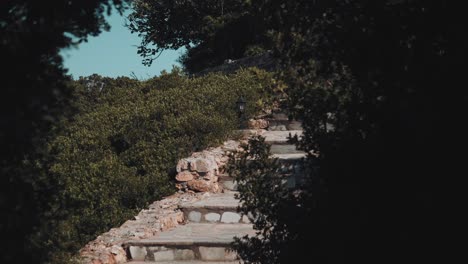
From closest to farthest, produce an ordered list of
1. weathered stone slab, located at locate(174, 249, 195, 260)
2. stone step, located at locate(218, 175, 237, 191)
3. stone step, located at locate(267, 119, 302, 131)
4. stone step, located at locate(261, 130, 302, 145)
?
weathered stone slab, located at locate(174, 249, 195, 260)
stone step, located at locate(218, 175, 237, 191)
stone step, located at locate(261, 130, 302, 145)
stone step, located at locate(267, 119, 302, 131)

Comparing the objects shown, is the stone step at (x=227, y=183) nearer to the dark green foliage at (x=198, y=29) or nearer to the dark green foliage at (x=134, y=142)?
the dark green foliage at (x=134, y=142)

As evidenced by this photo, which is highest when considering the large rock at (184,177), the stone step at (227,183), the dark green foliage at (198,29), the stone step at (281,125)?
the dark green foliage at (198,29)

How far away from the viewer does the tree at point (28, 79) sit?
2020 millimetres

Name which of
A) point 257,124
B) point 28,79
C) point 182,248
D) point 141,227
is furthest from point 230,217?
point 28,79

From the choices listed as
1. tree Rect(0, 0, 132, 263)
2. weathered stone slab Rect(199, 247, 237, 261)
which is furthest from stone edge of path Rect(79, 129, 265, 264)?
tree Rect(0, 0, 132, 263)

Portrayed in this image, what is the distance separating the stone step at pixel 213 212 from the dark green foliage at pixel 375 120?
391 cm

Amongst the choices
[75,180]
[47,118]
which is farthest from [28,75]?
[75,180]

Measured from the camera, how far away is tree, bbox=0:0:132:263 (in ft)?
6.63

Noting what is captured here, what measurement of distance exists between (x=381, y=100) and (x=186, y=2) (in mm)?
22861

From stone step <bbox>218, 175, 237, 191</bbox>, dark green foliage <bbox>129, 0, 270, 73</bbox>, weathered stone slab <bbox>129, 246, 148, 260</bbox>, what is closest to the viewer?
weathered stone slab <bbox>129, 246, 148, 260</bbox>

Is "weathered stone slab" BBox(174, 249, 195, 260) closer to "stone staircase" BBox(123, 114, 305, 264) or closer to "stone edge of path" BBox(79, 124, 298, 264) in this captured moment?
"stone staircase" BBox(123, 114, 305, 264)

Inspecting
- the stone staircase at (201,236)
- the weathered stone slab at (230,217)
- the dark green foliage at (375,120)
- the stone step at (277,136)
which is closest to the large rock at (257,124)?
the stone step at (277,136)

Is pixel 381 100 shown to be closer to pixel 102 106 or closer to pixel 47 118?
pixel 47 118

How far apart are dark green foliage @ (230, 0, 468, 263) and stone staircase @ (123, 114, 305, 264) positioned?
179 centimetres
